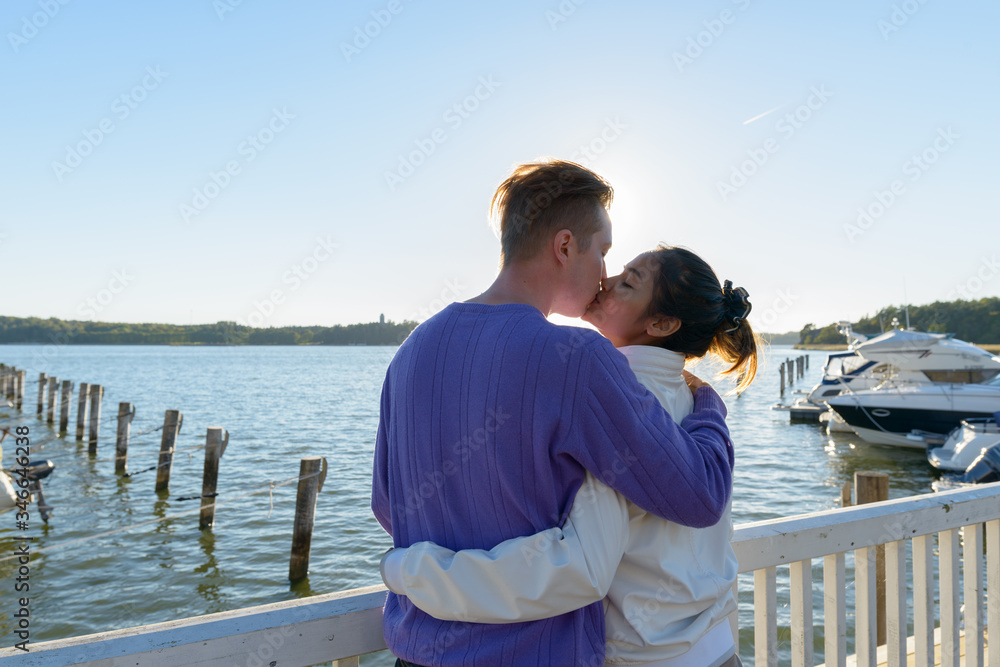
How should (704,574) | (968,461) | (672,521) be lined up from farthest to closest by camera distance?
(968,461), (704,574), (672,521)

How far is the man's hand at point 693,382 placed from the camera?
164cm

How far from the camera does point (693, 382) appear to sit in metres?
1.67

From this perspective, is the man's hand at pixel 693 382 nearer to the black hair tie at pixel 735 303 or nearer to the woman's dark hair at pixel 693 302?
the woman's dark hair at pixel 693 302

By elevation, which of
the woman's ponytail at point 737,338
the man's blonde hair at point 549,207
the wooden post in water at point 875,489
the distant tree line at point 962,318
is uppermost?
the distant tree line at point 962,318

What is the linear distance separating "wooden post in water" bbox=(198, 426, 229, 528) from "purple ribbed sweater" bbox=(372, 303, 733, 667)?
35.9 ft

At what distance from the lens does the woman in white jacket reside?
1.21 m

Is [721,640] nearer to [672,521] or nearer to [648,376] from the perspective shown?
[672,521]

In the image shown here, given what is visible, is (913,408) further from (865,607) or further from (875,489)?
(865,607)

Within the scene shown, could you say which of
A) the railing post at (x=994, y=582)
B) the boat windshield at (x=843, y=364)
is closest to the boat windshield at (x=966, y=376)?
the boat windshield at (x=843, y=364)

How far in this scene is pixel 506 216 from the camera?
4.83 ft

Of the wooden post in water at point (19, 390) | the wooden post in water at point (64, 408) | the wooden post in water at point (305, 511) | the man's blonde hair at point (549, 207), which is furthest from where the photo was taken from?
the wooden post in water at point (19, 390)

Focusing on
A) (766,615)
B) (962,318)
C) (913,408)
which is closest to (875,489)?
(766,615)

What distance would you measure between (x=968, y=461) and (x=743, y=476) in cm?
478

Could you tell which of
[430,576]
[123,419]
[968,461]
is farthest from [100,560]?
[968,461]
